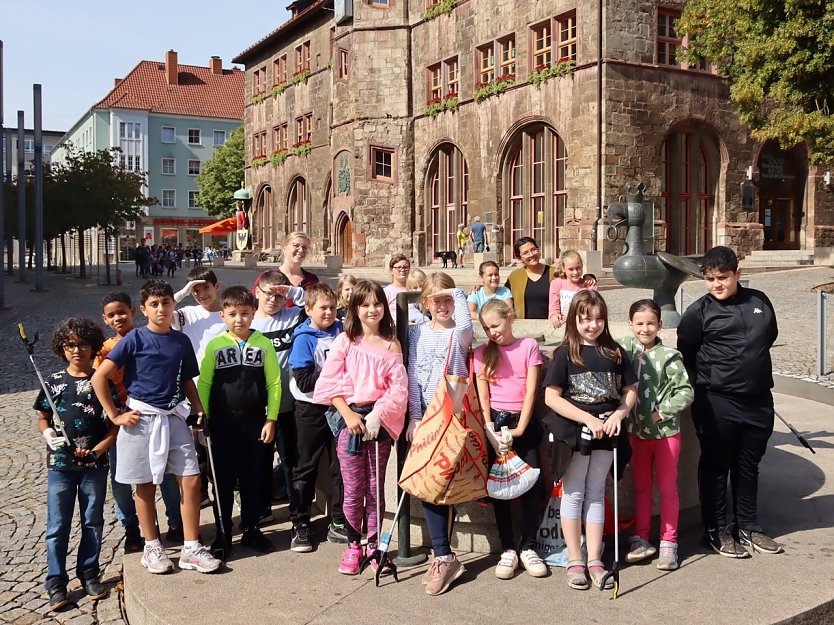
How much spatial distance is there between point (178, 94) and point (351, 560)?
76.9 m

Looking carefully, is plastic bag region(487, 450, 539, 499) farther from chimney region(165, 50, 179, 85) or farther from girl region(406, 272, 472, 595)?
chimney region(165, 50, 179, 85)

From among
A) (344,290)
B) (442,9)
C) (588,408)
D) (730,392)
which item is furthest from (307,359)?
(442,9)

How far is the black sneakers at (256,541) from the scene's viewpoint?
5230 mm

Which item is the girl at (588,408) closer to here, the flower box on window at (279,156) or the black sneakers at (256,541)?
the black sneakers at (256,541)

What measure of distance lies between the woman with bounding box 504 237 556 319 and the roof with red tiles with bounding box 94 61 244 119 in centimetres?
7305

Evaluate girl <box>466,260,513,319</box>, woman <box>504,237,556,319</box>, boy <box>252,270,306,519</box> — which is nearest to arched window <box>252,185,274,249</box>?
woman <box>504,237,556,319</box>

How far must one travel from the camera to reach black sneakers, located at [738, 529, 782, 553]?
198 inches

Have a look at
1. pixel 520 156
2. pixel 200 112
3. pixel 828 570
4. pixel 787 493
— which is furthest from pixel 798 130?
pixel 200 112

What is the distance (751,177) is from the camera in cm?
2811

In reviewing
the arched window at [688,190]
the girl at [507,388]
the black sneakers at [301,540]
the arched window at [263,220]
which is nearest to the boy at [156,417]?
the black sneakers at [301,540]

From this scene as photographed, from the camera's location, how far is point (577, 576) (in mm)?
4582

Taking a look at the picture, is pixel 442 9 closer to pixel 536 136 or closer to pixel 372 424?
pixel 536 136

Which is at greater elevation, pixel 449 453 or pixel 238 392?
pixel 238 392

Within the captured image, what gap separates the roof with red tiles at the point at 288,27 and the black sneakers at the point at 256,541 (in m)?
37.5
